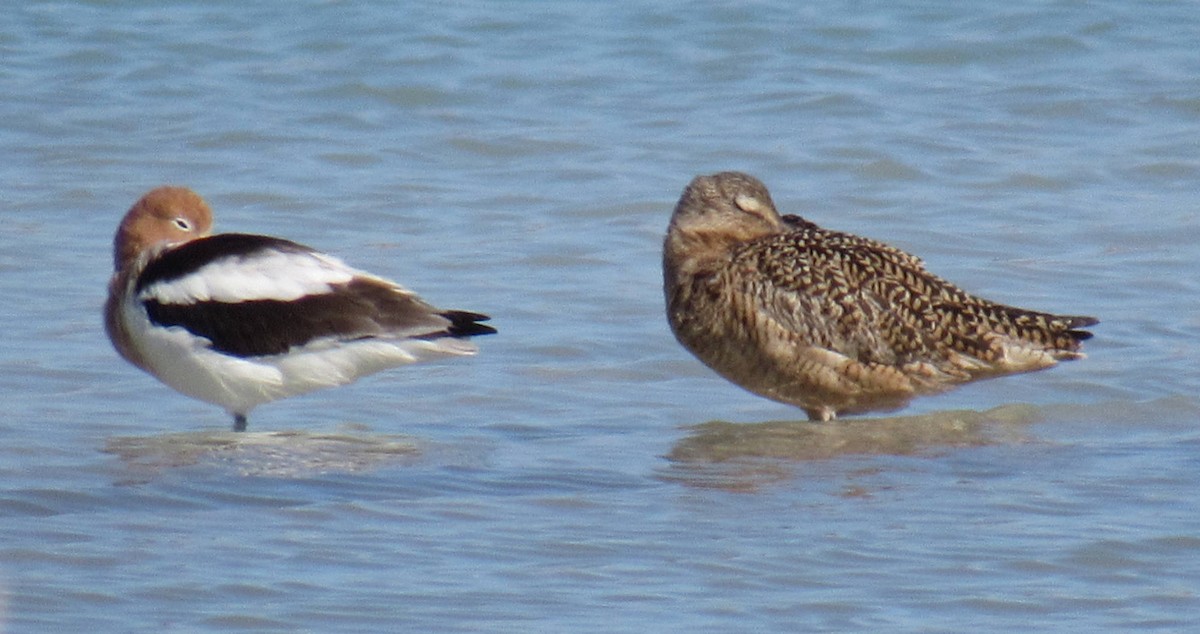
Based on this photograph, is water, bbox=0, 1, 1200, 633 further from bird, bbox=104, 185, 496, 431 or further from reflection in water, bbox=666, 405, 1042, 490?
bird, bbox=104, 185, 496, 431

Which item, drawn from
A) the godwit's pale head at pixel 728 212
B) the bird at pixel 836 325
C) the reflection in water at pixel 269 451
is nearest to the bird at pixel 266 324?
the reflection in water at pixel 269 451

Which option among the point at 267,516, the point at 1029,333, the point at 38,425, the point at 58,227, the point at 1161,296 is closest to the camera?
the point at 267,516

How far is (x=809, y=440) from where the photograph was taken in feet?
25.7

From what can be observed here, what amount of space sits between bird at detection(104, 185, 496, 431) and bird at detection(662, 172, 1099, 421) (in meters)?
0.95

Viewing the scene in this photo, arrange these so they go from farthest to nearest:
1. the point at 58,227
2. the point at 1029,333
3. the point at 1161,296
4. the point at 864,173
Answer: the point at 864,173
the point at 58,227
the point at 1161,296
the point at 1029,333

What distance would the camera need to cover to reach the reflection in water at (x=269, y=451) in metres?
7.08

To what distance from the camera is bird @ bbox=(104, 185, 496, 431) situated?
7742mm

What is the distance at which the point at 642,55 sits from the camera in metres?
15.8

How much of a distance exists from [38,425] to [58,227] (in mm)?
3592

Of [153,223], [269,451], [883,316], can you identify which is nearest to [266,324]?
[269,451]

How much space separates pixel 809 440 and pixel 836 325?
0.50m

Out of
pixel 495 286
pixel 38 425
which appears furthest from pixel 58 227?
pixel 38 425

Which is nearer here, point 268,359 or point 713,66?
point 268,359

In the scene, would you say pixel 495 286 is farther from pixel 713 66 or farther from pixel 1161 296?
pixel 713 66
